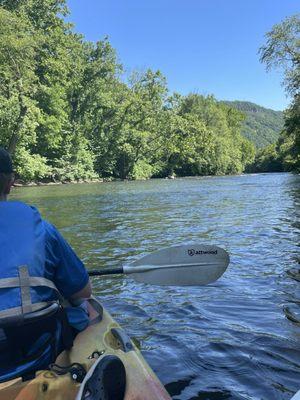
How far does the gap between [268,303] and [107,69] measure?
1580 inches

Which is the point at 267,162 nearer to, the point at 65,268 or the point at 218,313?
the point at 218,313

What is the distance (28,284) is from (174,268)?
2.00 metres

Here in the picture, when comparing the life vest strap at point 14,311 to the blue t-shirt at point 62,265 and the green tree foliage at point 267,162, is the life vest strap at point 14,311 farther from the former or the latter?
the green tree foliage at point 267,162

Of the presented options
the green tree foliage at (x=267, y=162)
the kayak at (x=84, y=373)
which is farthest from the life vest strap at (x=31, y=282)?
the green tree foliage at (x=267, y=162)

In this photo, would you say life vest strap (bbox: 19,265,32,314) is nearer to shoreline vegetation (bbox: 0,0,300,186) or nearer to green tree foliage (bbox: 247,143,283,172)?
shoreline vegetation (bbox: 0,0,300,186)

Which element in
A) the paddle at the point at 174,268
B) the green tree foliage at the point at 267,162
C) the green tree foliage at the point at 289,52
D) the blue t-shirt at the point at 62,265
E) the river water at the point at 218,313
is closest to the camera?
the blue t-shirt at the point at 62,265

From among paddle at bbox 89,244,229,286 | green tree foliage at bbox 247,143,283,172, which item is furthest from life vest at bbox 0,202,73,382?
green tree foliage at bbox 247,143,283,172

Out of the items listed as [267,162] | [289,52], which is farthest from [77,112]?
[267,162]

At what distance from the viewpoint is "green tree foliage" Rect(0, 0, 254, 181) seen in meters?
29.1

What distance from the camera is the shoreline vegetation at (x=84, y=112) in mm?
28109

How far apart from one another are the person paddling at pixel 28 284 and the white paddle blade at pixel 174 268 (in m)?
1.58

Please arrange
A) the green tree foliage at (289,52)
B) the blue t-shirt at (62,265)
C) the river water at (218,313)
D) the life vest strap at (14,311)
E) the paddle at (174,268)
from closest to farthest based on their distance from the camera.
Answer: the life vest strap at (14,311), the blue t-shirt at (62,265), the river water at (218,313), the paddle at (174,268), the green tree foliage at (289,52)

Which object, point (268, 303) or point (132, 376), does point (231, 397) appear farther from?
point (268, 303)

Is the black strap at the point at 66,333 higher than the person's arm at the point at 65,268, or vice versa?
the person's arm at the point at 65,268
